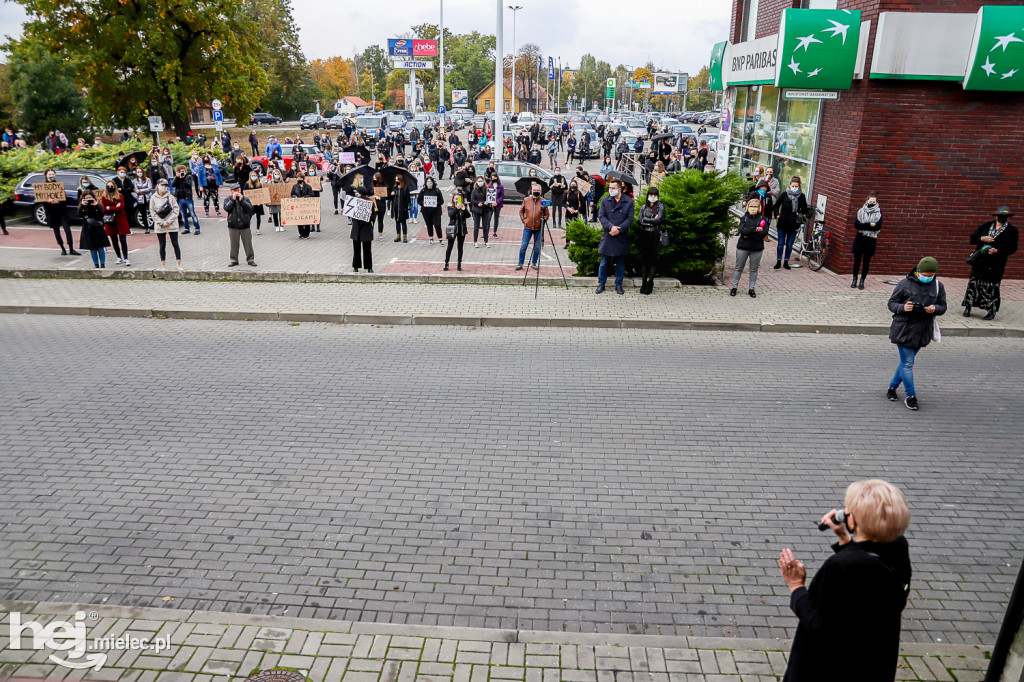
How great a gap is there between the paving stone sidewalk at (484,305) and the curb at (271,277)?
0.83ft

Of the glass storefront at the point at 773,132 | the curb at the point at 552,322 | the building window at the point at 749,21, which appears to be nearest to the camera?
the curb at the point at 552,322

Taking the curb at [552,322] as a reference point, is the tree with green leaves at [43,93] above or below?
above

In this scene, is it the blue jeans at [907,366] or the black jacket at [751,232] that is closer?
the blue jeans at [907,366]

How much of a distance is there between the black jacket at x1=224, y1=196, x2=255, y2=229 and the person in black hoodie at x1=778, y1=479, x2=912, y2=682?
14.0 m

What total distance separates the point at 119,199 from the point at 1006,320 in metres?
16.6

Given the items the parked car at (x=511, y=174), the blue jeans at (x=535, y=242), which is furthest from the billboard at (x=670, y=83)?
the blue jeans at (x=535, y=242)

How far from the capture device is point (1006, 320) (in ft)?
38.8

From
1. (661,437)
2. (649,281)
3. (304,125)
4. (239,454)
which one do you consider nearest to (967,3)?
(649,281)

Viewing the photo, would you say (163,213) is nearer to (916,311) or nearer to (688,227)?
(688,227)

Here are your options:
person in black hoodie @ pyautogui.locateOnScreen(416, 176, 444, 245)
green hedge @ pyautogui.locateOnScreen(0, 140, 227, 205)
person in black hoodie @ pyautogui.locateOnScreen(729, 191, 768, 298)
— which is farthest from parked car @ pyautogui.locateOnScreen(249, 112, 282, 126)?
person in black hoodie @ pyautogui.locateOnScreen(729, 191, 768, 298)

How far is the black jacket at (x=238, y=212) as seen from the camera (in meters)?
14.6

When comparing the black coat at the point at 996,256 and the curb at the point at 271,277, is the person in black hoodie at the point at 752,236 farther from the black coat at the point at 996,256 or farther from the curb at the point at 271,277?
the black coat at the point at 996,256

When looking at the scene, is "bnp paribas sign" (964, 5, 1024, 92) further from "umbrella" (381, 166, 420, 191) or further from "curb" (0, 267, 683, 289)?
"umbrella" (381, 166, 420, 191)

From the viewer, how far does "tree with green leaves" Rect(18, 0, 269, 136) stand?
1416 inches
